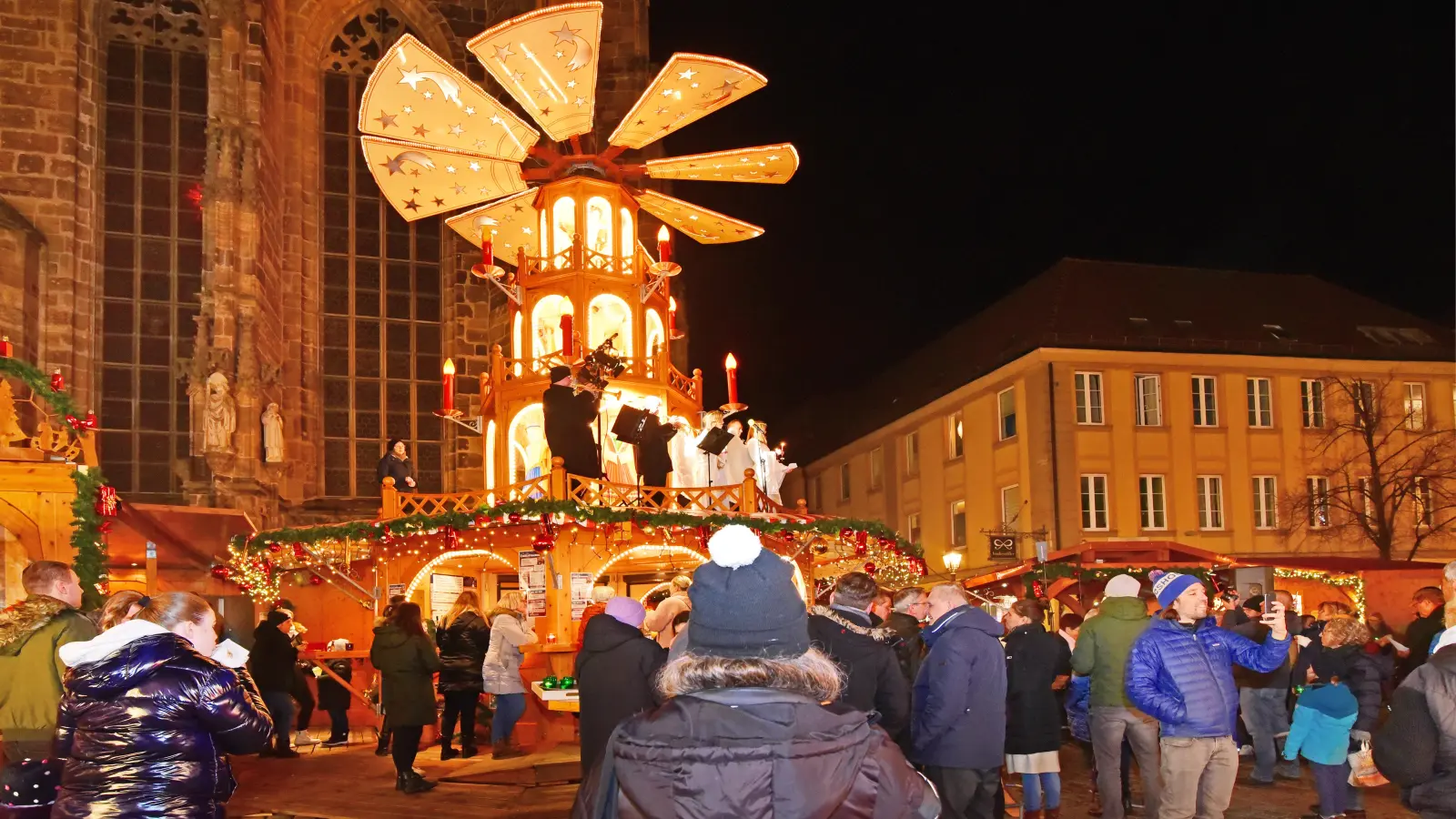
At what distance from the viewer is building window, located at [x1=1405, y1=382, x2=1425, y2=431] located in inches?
1385

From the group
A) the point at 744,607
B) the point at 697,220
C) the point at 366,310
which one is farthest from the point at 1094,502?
the point at 744,607

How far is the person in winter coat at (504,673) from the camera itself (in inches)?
508

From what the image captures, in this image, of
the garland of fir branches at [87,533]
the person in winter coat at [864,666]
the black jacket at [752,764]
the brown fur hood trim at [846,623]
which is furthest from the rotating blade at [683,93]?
Answer: the black jacket at [752,764]

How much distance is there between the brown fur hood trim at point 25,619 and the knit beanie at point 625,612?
9.23ft

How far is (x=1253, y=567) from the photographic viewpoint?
21109mm

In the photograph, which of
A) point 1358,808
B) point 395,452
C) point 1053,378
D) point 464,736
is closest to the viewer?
point 1358,808

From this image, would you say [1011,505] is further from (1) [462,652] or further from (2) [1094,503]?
(1) [462,652]

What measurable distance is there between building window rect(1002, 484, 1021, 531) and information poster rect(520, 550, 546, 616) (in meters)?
19.4

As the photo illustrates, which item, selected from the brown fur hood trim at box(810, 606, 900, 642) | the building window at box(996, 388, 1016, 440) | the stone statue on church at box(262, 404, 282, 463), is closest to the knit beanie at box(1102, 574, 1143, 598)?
the brown fur hood trim at box(810, 606, 900, 642)

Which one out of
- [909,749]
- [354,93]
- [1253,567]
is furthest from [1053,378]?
[909,749]

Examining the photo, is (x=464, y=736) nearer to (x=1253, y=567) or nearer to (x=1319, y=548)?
(x=1253, y=567)

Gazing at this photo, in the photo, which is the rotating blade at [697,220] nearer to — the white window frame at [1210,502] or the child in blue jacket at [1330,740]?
the child in blue jacket at [1330,740]

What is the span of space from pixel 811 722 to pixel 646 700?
12.1 feet

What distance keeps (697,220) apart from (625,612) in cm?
1555
